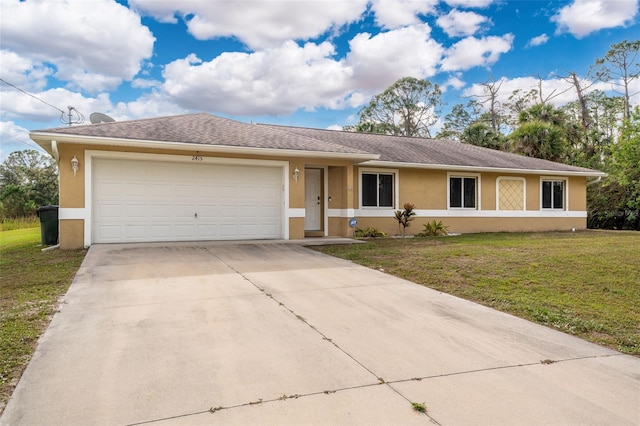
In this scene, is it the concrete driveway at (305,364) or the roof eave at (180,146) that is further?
the roof eave at (180,146)

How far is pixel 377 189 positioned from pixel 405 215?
138 cm

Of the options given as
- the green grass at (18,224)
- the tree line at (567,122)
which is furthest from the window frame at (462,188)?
the green grass at (18,224)

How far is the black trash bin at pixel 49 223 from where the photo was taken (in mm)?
11414

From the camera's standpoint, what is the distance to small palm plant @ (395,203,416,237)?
14.4 meters

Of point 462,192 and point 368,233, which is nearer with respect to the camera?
point 368,233

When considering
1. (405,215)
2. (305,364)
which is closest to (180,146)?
(405,215)

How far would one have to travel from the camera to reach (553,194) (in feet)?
59.3

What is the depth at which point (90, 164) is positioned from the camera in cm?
1035

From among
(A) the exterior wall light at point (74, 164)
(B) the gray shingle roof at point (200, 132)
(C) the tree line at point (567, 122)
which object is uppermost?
(C) the tree line at point (567, 122)

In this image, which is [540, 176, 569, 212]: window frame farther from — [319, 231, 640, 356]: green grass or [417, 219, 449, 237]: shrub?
[319, 231, 640, 356]: green grass

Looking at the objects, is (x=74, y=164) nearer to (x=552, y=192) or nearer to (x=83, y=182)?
(x=83, y=182)

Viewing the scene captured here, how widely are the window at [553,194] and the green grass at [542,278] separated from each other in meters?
7.22

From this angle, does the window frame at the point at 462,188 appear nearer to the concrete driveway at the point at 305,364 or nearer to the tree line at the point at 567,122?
the tree line at the point at 567,122

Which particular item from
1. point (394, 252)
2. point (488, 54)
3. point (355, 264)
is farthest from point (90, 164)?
point (488, 54)
